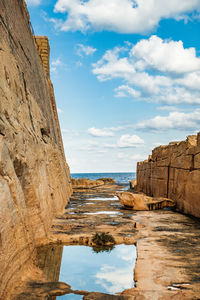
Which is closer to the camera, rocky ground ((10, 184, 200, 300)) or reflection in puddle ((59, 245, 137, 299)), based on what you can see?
rocky ground ((10, 184, 200, 300))

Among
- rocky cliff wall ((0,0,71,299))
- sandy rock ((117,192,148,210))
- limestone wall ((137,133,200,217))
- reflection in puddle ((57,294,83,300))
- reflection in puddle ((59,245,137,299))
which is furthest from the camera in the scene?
sandy rock ((117,192,148,210))

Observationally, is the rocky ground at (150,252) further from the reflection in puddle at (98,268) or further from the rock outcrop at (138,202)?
the rock outcrop at (138,202)

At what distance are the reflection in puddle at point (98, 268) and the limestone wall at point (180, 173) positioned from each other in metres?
4.63

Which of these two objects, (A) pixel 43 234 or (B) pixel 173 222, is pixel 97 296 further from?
(B) pixel 173 222

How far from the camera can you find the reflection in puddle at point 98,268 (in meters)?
3.90

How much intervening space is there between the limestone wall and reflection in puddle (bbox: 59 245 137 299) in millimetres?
4633

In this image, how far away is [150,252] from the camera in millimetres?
5227

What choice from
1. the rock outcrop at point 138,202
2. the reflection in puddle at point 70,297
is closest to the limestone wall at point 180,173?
the rock outcrop at point 138,202

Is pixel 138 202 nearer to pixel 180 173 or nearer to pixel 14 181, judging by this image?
pixel 180 173

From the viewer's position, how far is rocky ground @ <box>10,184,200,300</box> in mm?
3455

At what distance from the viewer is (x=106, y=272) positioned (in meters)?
4.44

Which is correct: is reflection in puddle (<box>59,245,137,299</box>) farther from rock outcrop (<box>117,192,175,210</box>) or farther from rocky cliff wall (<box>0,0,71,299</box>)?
rock outcrop (<box>117,192,175,210</box>)

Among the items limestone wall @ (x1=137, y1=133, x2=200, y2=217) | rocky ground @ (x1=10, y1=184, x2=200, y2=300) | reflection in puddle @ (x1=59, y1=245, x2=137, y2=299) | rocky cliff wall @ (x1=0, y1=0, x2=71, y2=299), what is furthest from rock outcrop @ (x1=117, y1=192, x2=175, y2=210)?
reflection in puddle @ (x1=59, y1=245, x2=137, y2=299)

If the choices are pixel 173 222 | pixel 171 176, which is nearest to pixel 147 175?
pixel 171 176
